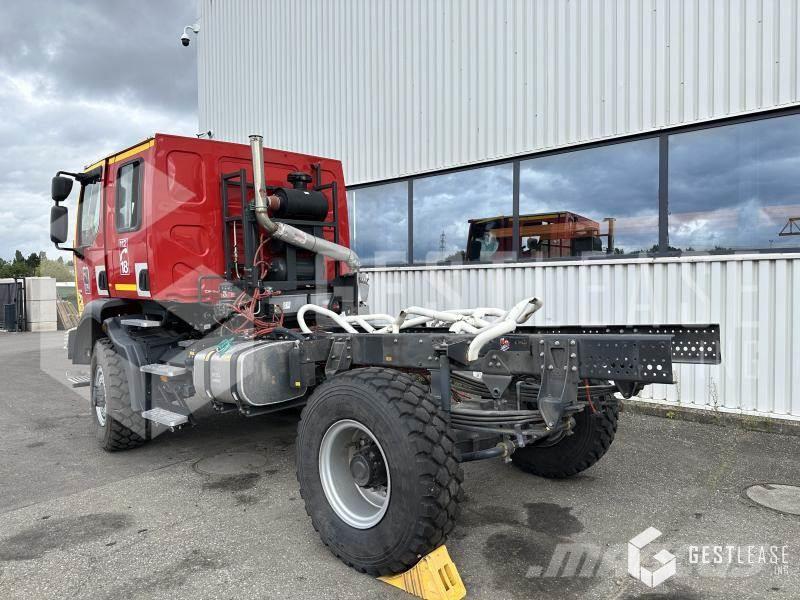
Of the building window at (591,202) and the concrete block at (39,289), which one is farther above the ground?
the building window at (591,202)

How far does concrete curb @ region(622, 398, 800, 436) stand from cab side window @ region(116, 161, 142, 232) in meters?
5.27

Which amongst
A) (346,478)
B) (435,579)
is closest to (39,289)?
(346,478)

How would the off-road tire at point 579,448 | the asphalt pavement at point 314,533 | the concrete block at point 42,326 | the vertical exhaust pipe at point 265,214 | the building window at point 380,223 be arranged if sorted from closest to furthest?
the asphalt pavement at point 314,533, the off-road tire at point 579,448, the vertical exhaust pipe at point 265,214, the building window at point 380,223, the concrete block at point 42,326

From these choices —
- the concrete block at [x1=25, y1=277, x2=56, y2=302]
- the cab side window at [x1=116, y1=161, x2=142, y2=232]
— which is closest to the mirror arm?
the cab side window at [x1=116, y1=161, x2=142, y2=232]

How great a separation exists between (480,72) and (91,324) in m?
5.81

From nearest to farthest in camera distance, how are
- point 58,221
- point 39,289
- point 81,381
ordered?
point 58,221 → point 81,381 → point 39,289

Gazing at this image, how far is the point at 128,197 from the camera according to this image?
5062 mm

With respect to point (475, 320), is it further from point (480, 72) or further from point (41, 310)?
point (41, 310)

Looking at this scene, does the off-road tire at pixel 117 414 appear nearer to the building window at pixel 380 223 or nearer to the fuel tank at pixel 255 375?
the fuel tank at pixel 255 375

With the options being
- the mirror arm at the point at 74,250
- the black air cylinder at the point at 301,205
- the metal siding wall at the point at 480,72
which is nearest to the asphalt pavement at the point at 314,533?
the mirror arm at the point at 74,250

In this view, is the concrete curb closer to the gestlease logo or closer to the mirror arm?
the gestlease logo

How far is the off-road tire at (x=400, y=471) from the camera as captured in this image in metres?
2.74

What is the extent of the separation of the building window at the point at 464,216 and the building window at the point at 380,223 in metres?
0.29

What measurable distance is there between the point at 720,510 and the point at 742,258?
3026mm
